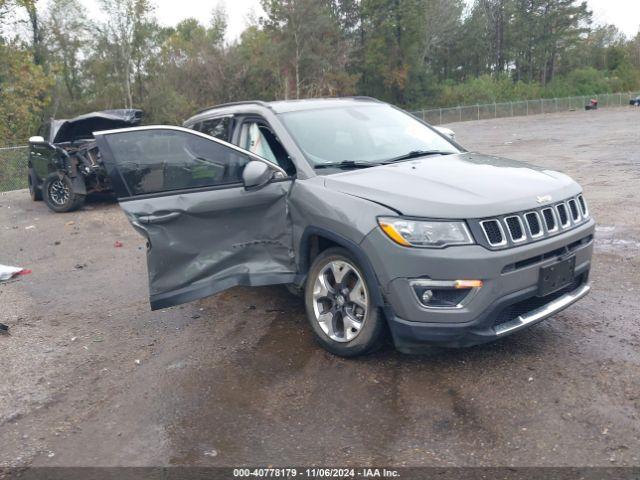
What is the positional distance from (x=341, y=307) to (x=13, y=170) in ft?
54.4

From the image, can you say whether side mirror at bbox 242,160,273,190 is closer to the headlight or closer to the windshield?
the windshield

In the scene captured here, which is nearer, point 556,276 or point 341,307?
point 556,276

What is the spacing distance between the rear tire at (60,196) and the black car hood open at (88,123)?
2.90 feet

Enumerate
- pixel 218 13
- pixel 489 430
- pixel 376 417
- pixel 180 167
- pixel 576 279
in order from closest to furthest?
pixel 489 430 → pixel 376 417 → pixel 576 279 → pixel 180 167 → pixel 218 13

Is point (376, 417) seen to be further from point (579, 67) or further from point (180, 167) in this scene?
point (579, 67)

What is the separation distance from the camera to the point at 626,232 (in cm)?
740

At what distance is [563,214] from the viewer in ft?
13.7

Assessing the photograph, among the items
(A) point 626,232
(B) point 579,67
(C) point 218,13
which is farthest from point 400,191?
(B) point 579,67

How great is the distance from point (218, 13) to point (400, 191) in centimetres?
6514

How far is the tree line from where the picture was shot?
44219 millimetres

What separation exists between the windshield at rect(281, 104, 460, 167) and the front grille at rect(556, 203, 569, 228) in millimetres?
1308

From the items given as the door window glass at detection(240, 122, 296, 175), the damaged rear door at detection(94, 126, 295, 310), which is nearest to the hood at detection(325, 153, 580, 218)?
the door window glass at detection(240, 122, 296, 175)

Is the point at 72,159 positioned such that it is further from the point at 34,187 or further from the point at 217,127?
the point at 217,127

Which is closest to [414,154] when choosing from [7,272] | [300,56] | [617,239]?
[617,239]
